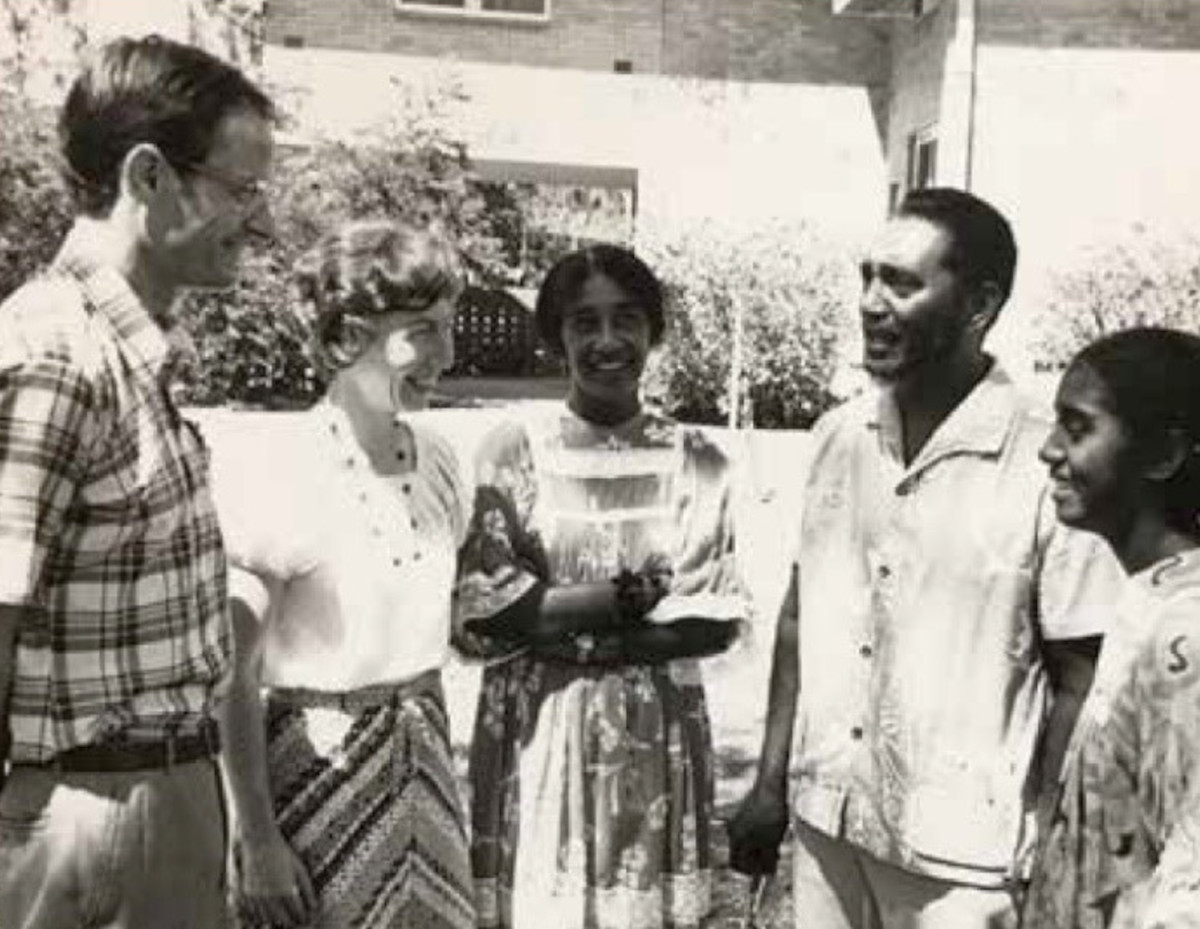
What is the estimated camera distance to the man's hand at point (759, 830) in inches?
134

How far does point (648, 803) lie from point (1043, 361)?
14638 mm

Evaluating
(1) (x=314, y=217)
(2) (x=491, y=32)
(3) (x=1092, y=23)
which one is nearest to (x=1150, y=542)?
(1) (x=314, y=217)

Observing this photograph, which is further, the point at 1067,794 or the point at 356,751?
the point at 356,751

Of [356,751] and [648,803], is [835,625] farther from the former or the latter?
[356,751]

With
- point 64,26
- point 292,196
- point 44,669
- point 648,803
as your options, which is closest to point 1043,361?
point 292,196

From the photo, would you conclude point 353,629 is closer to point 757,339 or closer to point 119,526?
point 119,526

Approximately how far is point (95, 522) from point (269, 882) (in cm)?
90

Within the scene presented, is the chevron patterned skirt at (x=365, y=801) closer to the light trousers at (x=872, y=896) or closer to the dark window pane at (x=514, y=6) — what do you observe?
the light trousers at (x=872, y=896)

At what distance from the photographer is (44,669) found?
2.15 metres

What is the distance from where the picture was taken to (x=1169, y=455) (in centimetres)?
250

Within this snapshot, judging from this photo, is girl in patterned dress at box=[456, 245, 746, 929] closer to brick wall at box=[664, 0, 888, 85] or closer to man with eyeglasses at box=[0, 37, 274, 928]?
man with eyeglasses at box=[0, 37, 274, 928]

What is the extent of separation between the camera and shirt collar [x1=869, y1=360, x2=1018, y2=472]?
9.94 ft

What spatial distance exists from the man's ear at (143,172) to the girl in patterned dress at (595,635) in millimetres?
1318

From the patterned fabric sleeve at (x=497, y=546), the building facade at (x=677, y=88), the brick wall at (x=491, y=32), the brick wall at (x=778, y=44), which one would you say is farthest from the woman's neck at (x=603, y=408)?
the brick wall at (x=491, y=32)
